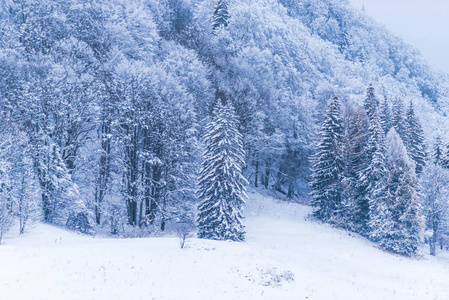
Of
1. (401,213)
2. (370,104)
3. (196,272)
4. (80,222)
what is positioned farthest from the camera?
(370,104)

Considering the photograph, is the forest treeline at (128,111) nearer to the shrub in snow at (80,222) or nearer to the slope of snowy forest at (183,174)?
the shrub in snow at (80,222)

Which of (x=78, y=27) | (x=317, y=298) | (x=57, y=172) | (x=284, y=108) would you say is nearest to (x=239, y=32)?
(x=284, y=108)

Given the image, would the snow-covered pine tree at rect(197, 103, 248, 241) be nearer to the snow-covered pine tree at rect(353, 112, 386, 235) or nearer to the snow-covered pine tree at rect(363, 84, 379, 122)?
the snow-covered pine tree at rect(353, 112, 386, 235)

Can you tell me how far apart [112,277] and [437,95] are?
136 metres

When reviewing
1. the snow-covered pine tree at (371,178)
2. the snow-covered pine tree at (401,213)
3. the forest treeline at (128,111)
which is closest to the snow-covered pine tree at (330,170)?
A: the forest treeline at (128,111)

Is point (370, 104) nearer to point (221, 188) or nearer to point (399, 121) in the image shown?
point (399, 121)

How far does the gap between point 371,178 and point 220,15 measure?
4677 centimetres

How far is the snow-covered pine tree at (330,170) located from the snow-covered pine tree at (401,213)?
4.69 m

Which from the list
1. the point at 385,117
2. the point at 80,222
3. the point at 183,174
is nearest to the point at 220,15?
the point at 385,117

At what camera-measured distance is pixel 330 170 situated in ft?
112

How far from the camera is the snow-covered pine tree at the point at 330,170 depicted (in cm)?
3388

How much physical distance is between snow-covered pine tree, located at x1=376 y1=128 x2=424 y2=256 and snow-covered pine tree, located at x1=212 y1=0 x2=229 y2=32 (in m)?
45.3

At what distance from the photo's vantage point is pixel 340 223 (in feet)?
109

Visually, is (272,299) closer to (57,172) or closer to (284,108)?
(57,172)
